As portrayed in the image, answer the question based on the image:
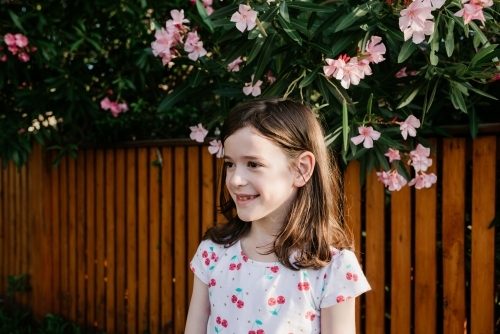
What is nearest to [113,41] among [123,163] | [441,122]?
[123,163]

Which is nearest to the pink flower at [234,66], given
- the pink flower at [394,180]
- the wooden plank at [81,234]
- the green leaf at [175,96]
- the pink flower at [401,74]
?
the green leaf at [175,96]

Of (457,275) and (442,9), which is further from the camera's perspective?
(457,275)

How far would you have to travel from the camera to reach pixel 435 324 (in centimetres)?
301

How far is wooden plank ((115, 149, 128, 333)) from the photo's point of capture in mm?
4617

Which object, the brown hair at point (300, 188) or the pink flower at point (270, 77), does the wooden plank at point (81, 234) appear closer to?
the pink flower at point (270, 77)

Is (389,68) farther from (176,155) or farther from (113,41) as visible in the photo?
(113,41)

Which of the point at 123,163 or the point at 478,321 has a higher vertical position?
the point at 123,163

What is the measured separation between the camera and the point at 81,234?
495 centimetres

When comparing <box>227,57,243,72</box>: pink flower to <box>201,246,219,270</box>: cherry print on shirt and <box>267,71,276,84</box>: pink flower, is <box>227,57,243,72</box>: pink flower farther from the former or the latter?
<box>201,246,219,270</box>: cherry print on shirt

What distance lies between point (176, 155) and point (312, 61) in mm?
1756

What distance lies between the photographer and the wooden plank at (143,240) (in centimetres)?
444

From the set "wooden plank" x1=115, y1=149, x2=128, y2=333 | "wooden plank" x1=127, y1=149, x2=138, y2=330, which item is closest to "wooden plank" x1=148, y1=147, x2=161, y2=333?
"wooden plank" x1=127, y1=149, x2=138, y2=330

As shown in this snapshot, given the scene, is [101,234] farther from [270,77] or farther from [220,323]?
[220,323]

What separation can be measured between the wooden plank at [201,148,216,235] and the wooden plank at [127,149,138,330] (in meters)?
0.73
